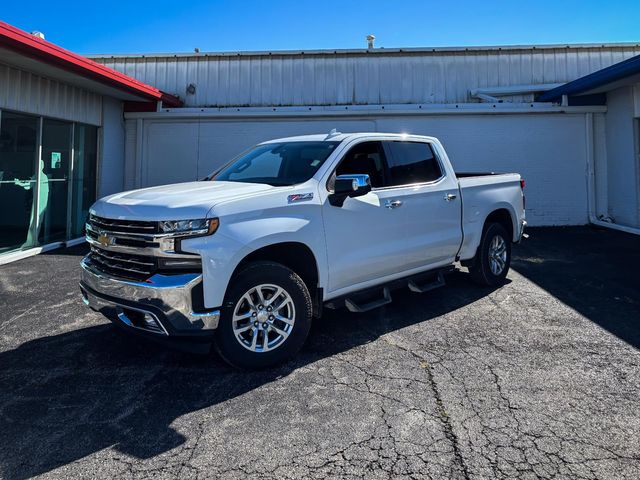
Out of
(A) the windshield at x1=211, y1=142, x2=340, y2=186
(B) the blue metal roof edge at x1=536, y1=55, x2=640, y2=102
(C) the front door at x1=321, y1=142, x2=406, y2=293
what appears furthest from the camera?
(B) the blue metal roof edge at x1=536, y1=55, x2=640, y2=102

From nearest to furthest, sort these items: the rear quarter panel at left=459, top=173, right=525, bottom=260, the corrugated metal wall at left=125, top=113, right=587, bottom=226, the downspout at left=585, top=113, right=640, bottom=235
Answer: the rear quarter panel at left=459, top=173, right=525, bottom=260
the downspout at left=585, top=113, right=640, bottom=235
the corrugated metal wall at left=125, top=113, right=587, bottom=226

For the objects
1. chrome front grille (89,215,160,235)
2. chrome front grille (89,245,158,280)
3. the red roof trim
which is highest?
the red roof trim

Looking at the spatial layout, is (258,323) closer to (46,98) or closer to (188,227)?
(188,227)

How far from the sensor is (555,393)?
3.31 metres

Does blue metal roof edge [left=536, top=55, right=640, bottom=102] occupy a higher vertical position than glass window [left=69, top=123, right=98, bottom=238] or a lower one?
higher

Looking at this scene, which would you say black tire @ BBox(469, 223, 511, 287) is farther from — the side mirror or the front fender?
the front fender

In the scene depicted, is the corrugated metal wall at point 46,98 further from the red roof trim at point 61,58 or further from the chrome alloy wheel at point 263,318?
the chrome alloy wheel at point 263,318

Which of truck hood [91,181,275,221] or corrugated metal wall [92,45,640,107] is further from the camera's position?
corrugated metal wall [92,45,640,107]

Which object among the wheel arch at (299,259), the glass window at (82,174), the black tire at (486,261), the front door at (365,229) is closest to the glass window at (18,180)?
the glass window at (82,174)

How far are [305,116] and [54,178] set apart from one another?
6251 millimetres

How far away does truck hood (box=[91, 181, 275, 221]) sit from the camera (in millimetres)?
3279

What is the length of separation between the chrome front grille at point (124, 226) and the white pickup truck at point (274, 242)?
0.04 feet

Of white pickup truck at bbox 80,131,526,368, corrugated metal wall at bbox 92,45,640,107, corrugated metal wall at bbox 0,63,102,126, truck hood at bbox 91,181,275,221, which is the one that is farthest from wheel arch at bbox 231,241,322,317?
corrugated metal wall at bbox 92,45,640,107

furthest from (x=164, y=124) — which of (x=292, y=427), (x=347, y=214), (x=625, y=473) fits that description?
(x=625, y=473)
